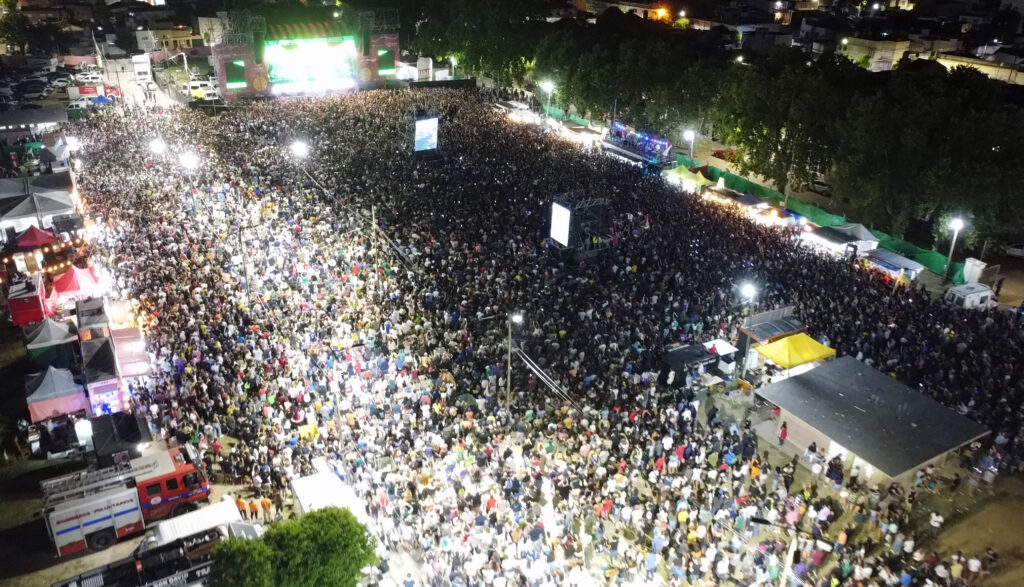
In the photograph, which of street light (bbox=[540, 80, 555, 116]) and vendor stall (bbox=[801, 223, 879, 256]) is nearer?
vendor stall (bbox=[801, 223, 879, 256])

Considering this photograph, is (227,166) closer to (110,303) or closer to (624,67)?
(110,303)

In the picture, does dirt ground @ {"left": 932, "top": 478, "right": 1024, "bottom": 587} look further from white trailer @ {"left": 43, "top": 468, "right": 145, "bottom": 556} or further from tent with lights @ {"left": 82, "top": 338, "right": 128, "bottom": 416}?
tent with lights @ {"left": 82, "top": 338, "right": 128, "bottom": 416}

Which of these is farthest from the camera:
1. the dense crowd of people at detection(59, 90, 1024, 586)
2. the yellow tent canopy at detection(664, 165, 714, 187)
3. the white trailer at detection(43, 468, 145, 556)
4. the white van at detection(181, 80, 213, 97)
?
the white van at detection(181, 80, 213, 97)

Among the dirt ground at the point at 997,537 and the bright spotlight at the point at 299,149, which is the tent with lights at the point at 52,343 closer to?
the bright spotlight at the point at 299,149

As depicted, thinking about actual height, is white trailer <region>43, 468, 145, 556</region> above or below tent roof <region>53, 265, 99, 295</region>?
below

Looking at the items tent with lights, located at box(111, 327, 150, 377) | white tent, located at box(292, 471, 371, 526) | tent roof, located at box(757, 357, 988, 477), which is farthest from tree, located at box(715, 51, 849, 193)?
tent with lights, located at box(111, 327, 150, 377)

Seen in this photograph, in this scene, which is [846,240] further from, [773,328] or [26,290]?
[26,290]


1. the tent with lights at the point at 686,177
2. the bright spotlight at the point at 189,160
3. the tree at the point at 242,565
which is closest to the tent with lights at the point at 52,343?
the bright spotlight at the point at 189,160

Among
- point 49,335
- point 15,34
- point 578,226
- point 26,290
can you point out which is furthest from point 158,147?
point 15,34
